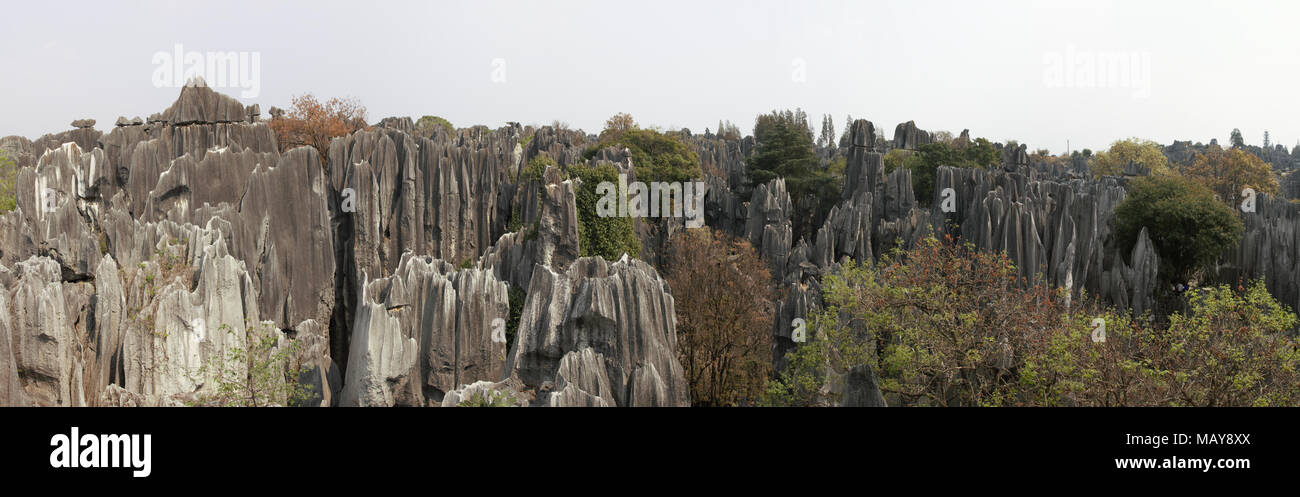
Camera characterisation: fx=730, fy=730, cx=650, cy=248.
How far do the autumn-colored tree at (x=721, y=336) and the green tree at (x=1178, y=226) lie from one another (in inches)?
992

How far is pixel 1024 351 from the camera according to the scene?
559 inches

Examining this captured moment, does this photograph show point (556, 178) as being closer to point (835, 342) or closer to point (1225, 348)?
point (835, 342)

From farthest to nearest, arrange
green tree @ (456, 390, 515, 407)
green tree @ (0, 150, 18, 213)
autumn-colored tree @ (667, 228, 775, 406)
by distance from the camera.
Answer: green tree @ (0, 150, 18, 213) < autumn-colored tree @ (667, 228, 775, 406) < green tree @ (456, 390, 515, 407)

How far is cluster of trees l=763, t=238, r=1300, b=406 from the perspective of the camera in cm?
1252

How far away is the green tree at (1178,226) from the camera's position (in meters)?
37.4

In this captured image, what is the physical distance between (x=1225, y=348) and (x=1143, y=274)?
28325 millimetres

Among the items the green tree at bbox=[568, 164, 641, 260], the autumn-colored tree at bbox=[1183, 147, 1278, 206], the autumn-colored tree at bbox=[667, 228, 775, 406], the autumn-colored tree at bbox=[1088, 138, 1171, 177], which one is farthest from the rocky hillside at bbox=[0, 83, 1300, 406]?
the autumn-colored tree at bbox=[1088, 138, 1171, 177]

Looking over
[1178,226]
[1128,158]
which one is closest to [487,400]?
[1178,226]

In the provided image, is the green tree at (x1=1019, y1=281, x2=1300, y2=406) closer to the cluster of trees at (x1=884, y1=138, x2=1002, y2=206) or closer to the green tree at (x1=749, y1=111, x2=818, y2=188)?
the cluster of trees at (x1=884, y1=138, x2=1002, y2=206)

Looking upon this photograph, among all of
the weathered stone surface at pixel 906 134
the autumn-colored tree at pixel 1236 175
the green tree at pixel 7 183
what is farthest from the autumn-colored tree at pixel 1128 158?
the green tree at pixel 7 183

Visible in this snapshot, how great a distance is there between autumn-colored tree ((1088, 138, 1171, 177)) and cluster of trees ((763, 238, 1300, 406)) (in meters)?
89.3

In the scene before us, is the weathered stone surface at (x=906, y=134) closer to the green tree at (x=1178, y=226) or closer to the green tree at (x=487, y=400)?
the green tree at (x=1178, y=226)
